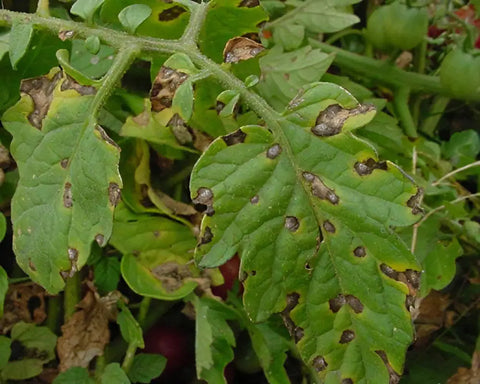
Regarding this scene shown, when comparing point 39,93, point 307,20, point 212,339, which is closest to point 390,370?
point 212,339

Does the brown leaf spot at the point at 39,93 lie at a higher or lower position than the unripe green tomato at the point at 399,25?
higher

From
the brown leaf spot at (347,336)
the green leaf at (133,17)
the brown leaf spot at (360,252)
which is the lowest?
the brown leaf spot at (347,336)

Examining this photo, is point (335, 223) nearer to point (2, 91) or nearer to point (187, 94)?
point (187, 94)

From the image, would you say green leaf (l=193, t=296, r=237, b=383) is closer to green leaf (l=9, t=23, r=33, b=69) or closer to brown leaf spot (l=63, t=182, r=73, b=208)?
brown leaf spot (l=63, t=182, r=73, b=208)

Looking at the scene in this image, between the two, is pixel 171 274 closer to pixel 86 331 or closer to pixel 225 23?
pixel 86 331

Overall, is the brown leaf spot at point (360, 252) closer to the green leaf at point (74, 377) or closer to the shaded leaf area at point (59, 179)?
the shaded leaf area at point (59, 179)

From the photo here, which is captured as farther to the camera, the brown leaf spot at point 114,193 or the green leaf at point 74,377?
the green leaf at point 74,377

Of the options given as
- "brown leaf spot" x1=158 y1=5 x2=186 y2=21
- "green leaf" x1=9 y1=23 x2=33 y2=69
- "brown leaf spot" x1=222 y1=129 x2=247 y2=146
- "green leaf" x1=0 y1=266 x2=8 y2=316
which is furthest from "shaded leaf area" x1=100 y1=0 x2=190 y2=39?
"green leaf" x1=0 y1=266 x2=8 y2=316

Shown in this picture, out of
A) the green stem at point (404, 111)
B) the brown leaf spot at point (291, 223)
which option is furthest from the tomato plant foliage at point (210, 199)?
the green stem at point (404, 111)
